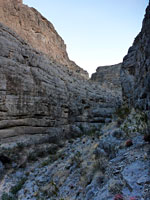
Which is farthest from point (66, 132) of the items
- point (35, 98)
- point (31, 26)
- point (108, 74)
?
point (108, 74)

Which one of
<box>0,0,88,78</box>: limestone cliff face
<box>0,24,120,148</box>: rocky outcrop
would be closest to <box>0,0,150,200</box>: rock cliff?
<box>0,24,120,148</box>: rocky outcrop

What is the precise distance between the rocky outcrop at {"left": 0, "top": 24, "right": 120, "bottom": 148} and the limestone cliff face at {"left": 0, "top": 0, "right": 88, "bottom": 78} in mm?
9649

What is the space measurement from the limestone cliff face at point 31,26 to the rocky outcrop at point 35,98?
380 inches

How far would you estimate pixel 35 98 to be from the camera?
37.9 ft

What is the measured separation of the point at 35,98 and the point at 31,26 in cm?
2206

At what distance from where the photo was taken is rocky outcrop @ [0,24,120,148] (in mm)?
9898

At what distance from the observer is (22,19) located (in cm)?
2675

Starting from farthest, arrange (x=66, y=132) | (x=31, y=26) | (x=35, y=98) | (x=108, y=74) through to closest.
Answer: (x=108, y=74) < (x=31, y=26) < (x=66, y=132) < (x=35, y=98)

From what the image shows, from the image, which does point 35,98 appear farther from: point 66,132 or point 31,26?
point 31,26

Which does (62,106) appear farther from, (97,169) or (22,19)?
(22,19)

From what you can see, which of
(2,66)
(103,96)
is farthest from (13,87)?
(103,96)

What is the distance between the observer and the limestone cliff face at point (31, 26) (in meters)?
25.0

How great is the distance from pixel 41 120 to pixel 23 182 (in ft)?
17.5

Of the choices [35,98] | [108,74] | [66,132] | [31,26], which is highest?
[31,26]
